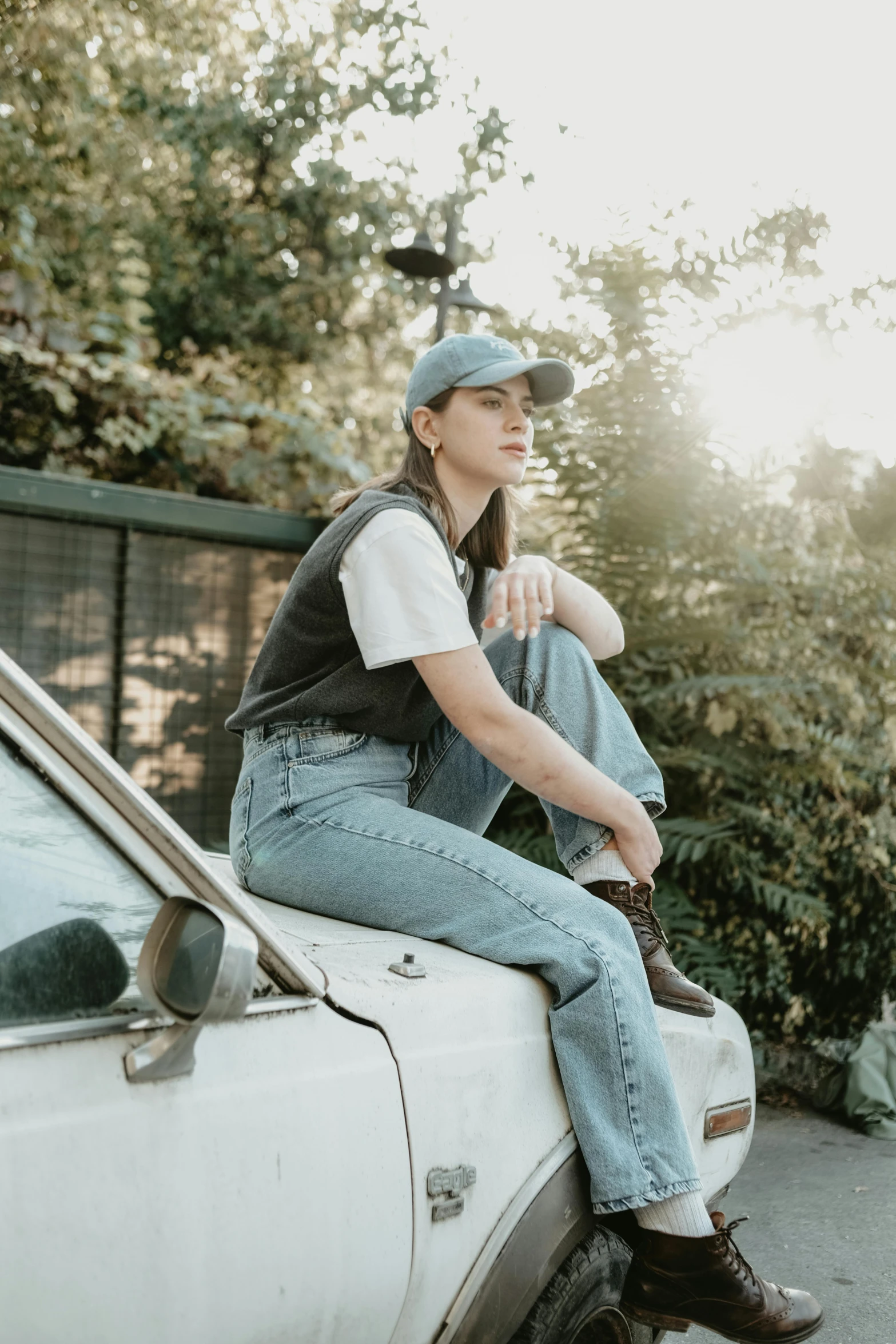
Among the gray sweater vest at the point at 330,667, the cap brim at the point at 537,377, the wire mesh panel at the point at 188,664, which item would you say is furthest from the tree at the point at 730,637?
the wire mesh panel at the point at 188,664

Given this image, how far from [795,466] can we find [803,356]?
47 cm

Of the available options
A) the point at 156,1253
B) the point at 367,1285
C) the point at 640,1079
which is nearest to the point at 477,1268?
the point at 367,1285

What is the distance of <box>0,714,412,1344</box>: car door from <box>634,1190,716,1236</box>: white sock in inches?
21.6

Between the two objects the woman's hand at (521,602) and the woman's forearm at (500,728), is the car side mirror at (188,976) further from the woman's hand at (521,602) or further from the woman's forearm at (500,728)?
the woman's hand at (521,602)

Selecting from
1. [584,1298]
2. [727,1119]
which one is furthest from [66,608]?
[584,1298]

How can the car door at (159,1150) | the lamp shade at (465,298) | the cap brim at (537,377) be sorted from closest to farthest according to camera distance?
the car door at (159,1150) < the cap brim at (537,377) < the lamp shade at (465,298)

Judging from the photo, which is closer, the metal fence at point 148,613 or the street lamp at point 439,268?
the metal fence at point 148,613

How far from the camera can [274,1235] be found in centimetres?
139

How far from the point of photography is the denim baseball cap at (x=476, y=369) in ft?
8.82

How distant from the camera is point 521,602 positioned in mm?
2572

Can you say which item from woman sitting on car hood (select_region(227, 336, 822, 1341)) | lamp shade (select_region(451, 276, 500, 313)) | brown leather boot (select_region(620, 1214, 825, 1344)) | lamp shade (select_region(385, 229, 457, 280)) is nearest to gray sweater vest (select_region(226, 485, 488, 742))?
woman sitting on car hood (select_region(227, 336, 822, 1341))

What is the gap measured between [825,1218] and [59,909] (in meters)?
3.25

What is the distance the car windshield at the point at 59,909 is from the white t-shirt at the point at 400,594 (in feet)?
2.95

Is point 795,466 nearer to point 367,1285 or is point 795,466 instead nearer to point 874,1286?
point 874,1286
